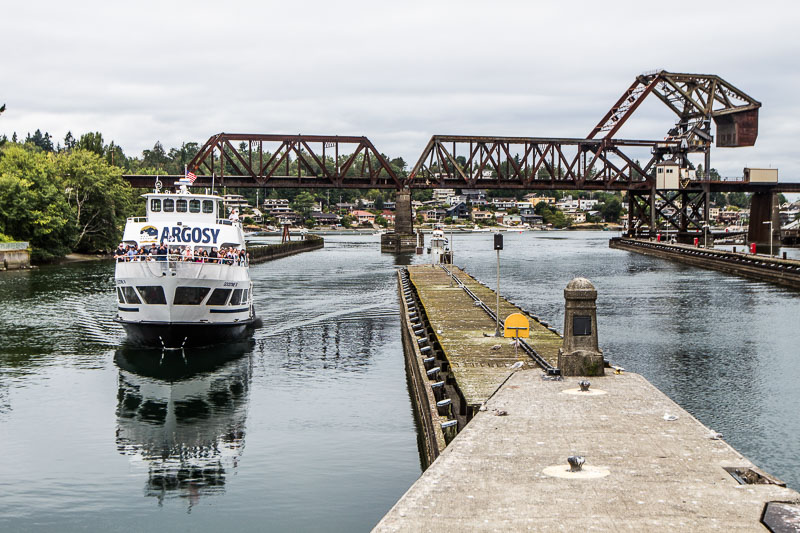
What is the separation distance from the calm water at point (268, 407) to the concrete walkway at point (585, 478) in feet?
19.0

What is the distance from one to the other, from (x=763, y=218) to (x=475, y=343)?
6573 inches

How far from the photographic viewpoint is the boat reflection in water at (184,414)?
26475 millimetres

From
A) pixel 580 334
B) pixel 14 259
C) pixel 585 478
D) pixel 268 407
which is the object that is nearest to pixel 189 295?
pixel 268 407

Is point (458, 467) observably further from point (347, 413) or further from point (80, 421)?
point (80, 421)

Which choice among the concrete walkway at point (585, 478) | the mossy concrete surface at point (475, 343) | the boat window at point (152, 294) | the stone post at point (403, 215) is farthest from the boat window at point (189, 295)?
the stone post at point (403, 215)

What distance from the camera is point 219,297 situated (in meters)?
48.2

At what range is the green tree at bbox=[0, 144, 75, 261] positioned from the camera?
111438mm

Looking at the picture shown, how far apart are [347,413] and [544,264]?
321 ft

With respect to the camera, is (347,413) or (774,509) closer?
(774,509)

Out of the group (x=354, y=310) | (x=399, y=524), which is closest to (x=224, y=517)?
(x=399, y=524)

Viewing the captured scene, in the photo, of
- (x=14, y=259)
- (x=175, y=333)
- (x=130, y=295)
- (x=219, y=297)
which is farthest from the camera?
(x=14, y=259)

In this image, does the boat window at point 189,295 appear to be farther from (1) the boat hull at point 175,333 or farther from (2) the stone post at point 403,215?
(2) the stone post at point 403,215

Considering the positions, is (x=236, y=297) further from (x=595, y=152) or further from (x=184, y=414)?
(x=595, y=152)

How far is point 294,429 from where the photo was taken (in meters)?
31.3
